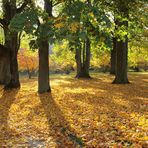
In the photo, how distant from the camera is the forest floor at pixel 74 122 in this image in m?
8.02

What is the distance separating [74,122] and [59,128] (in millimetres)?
715

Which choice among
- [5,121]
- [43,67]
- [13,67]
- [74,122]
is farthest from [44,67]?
[74,122]

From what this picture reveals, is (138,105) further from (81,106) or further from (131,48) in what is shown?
(131,48)

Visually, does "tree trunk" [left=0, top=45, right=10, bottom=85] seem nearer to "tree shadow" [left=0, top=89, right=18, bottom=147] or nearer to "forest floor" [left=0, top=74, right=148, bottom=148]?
"tree shadow" [left=0, top=89, right=18, bottom=147]

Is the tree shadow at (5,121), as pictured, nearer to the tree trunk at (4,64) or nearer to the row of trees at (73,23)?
the row of trees at (73,23)

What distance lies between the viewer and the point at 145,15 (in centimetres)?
1566

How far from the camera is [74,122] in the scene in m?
10.1

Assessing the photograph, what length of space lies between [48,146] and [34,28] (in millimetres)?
5045

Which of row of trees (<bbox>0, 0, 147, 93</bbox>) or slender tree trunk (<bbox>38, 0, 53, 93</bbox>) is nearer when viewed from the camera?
row of trees (<bbox>0, 0, 147, 93</bbox>)

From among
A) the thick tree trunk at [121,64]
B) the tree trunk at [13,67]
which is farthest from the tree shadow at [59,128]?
the thick tree trunk at [121,64]

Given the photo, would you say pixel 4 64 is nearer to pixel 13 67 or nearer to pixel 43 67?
pixel 13 67

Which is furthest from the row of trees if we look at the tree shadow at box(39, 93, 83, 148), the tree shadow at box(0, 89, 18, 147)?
the tree shadow at box(39, 93, 83, 148)

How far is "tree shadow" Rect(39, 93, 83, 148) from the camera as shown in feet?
26.4

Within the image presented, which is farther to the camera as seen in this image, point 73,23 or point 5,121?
A: point 5,121
